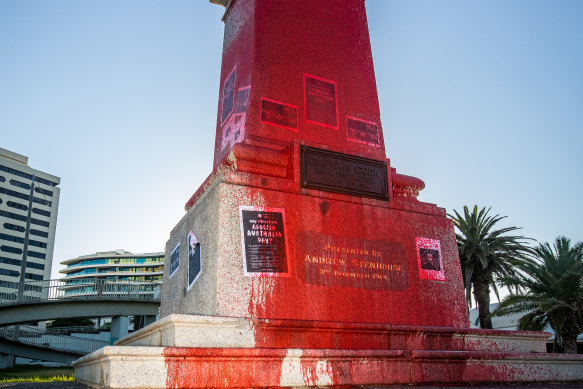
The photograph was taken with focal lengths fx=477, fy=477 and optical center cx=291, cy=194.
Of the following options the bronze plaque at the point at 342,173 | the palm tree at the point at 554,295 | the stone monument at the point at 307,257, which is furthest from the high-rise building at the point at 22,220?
the bronze plaque at the point at 342,173

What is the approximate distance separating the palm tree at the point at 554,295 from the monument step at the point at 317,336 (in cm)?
1146

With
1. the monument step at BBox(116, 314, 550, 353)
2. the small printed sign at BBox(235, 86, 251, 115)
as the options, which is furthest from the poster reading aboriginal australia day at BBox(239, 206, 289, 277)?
the small printed sign at BBox(235, 86, 251, 115)

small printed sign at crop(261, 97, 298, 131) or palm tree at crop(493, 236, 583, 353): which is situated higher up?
small printed sign at crop(261, 97, 298, 131)

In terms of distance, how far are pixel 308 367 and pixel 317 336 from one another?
0.70m

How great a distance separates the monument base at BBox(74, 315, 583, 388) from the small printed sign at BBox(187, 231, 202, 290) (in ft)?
3.41

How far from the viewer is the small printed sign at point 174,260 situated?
786 cm

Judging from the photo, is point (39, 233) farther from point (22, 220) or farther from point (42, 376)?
point (42, 376)

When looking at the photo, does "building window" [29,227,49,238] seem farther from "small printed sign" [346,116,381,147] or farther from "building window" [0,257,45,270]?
"small printed sign" [346,116,381,147]

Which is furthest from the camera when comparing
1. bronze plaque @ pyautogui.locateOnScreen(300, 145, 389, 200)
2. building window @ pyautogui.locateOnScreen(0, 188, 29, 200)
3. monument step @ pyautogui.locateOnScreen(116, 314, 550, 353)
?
building window @ pyautogui.locateOnScreen(0, 188, 29, 200)

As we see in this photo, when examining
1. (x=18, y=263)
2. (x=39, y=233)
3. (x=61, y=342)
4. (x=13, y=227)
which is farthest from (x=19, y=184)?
(x=61, y=342)

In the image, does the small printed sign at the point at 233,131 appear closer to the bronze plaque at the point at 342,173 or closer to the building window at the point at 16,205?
the bronze plaque at the point at 342,173

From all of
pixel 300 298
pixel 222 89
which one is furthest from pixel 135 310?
pixel 300 298

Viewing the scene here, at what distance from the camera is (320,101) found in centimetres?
809

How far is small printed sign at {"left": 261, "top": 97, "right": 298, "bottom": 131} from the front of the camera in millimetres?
7500
